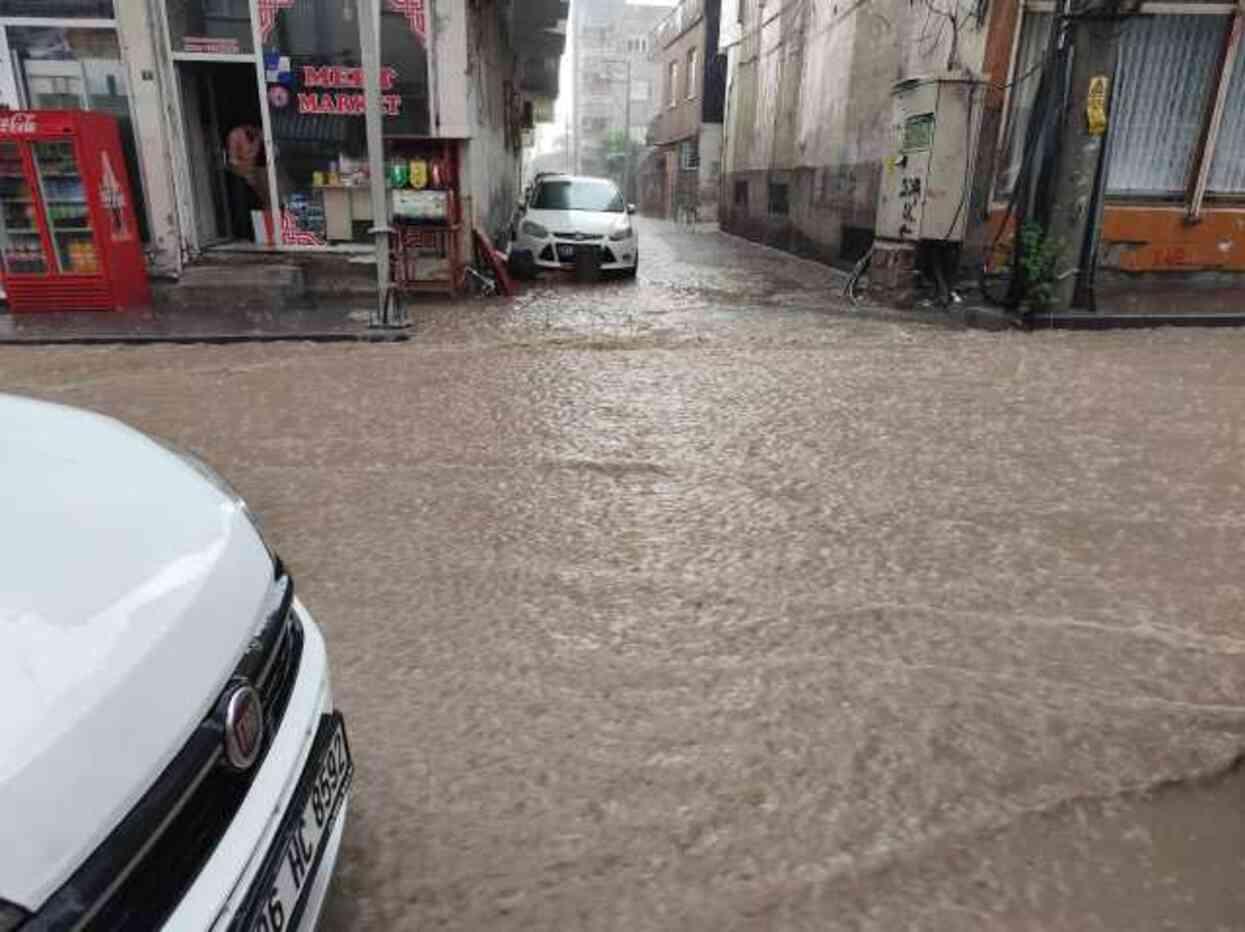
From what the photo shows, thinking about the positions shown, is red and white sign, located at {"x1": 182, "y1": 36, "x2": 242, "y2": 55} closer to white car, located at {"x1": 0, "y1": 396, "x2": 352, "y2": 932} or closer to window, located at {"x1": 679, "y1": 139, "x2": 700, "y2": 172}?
white car, located at {"x1": 0, "y1": 396, "x2": 352, "y2": 932}

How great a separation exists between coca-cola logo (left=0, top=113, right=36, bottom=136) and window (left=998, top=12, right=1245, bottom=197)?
32.7 ft

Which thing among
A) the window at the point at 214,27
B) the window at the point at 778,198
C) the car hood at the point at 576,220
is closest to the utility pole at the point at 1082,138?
the car hood at the point at 576,220

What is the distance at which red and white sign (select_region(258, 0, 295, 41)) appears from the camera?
9438 mm

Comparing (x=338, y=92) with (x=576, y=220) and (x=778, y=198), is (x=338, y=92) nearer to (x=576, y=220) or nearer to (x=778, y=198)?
(x=576, y=220)

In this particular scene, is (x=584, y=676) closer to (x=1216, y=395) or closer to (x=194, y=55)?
(x=1216, y=395)

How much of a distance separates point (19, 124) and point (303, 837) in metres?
9.11

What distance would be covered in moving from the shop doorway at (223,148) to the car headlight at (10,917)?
10.5 m

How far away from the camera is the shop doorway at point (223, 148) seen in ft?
33.1

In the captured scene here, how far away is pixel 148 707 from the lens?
Answer: 118cm

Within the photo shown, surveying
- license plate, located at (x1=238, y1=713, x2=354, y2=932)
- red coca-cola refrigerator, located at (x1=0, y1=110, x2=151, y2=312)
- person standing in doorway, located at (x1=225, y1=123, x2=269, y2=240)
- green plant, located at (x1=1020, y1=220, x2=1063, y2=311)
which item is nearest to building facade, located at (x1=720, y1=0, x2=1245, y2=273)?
green plant, located at (x1=1020, y1=220, x2=1063, y2=311)

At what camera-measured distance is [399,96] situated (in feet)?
32.1

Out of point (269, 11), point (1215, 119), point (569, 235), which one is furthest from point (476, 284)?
point (1215, 119)

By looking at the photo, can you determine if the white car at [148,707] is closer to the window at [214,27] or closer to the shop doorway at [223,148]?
the window at [214,27]

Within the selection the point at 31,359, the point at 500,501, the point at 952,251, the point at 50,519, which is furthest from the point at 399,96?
the point at 50,519
